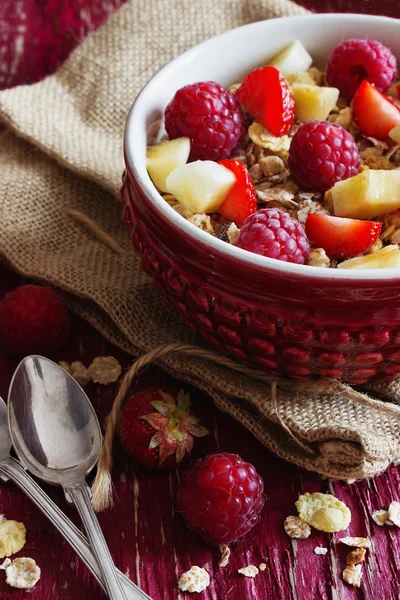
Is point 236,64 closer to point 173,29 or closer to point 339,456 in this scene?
point 173,29

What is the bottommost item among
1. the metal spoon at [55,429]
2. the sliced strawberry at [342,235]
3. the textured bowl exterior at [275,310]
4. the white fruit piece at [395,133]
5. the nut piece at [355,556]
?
the nut piece at [355,556]

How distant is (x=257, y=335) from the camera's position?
1.05 metres

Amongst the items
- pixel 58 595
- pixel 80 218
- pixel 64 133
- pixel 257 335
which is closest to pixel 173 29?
pixel 64 133

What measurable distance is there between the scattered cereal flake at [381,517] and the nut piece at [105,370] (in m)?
0.42

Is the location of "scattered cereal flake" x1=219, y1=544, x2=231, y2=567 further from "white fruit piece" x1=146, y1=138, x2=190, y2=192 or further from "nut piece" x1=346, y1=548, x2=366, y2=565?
"white fruit piece" x1=146, y1=138, x2=190, y2=192

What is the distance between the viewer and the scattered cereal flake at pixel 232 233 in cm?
106

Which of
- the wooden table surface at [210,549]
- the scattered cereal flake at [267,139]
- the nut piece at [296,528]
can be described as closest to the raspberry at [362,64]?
the scattered cereal flake at [267,139]

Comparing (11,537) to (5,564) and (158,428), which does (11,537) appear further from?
(158,428)

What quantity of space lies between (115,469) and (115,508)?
63mm

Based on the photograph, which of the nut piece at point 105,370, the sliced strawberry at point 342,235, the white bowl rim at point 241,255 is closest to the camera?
the white bowl rim at point 241,255

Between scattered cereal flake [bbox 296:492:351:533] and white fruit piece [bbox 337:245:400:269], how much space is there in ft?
1.01

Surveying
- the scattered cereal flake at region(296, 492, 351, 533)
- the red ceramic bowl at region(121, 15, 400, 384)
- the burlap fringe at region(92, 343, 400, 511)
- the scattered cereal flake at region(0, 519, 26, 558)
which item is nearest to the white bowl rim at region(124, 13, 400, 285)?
the red ceramic bowl at region(121, 15, 400, 384)

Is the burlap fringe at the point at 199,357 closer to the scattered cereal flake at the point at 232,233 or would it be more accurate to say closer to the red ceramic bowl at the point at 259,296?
the red ceramic bowl at the point at 259,296

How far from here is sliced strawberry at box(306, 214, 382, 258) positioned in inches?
40.9
